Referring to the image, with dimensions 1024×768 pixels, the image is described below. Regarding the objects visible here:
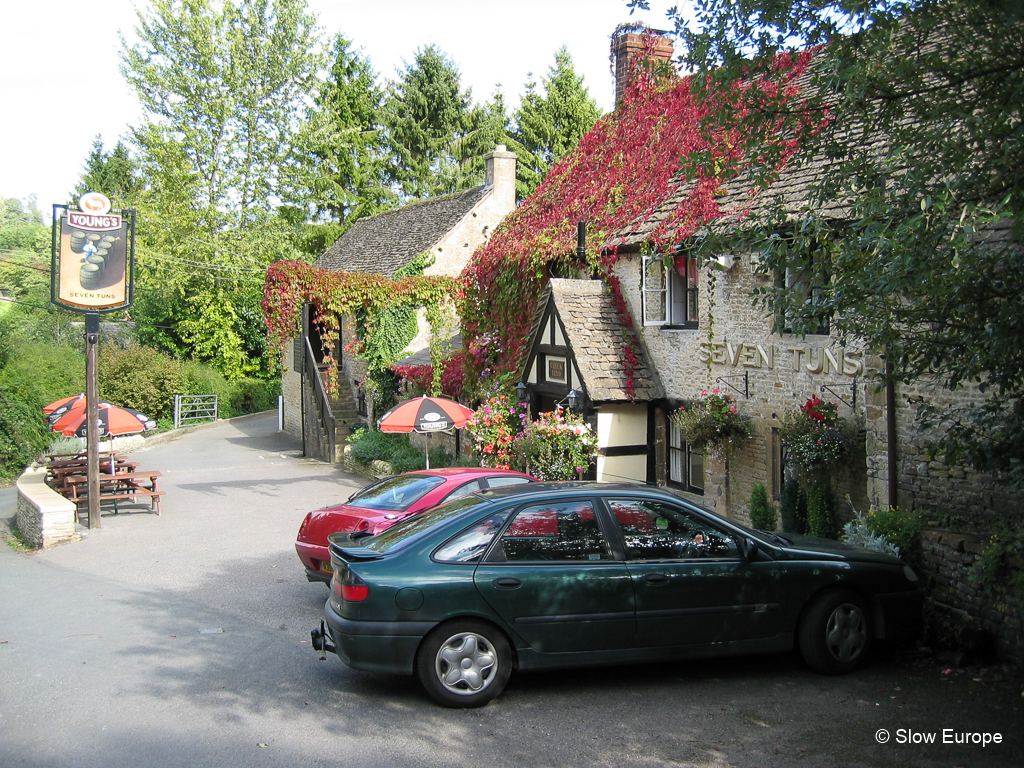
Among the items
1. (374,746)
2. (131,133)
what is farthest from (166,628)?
(131,133)

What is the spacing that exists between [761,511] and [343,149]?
37.6m

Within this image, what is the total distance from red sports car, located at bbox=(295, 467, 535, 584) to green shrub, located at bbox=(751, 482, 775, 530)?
10.8ft

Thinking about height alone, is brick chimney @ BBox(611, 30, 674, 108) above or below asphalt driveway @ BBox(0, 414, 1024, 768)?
above

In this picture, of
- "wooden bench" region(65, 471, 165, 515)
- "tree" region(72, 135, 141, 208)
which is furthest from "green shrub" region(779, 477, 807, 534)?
"tree" region(72, 135, 141, 208)

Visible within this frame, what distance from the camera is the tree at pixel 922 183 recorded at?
5.48m

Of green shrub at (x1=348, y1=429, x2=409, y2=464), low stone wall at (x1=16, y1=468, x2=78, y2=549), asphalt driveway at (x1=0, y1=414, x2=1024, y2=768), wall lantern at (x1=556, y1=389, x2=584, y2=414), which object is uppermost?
wall lantern at (x1=556, y1=389, x2=584, y2=414)

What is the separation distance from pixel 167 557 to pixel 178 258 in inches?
1130

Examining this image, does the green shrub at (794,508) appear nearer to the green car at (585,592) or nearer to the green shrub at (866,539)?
the green shrub at (866,539)

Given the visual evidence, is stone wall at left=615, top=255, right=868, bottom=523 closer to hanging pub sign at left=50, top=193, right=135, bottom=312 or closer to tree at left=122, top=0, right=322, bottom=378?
hanging pub sign at left=50, top=193, right=135, bottom=312

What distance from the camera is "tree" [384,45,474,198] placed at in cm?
4566

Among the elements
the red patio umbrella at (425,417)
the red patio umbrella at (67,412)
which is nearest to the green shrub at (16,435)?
the red patio umbrella at (67,412)

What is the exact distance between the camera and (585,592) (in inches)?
242

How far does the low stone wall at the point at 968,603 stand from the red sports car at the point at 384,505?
14.2 feet

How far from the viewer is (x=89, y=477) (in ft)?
47.9
